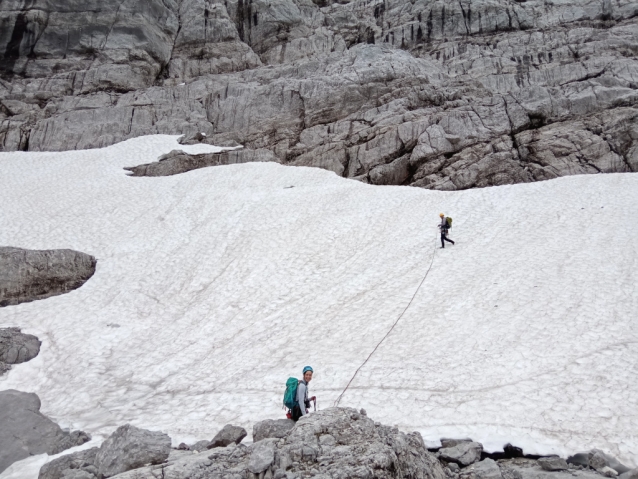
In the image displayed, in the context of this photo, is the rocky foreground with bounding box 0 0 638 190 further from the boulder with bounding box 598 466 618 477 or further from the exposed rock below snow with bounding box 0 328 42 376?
the boulder with bounding box 598 466 618 477

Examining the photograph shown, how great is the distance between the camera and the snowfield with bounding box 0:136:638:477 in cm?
1063

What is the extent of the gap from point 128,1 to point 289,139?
29.2 metres

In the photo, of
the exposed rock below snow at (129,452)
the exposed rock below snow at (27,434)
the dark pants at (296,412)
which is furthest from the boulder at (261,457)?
the exposed rock below snow at (27,434)

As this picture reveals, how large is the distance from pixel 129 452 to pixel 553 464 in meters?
7.32

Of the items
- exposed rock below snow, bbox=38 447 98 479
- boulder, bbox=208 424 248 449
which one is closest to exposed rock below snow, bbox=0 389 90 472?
exposed rock below snow, bbox=38 447 98 479

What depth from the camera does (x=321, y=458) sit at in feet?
19.9

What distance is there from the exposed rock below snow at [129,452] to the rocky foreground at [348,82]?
2427 centimetres

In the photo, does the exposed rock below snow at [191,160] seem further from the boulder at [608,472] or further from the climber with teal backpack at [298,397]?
the boulder at [608,472]

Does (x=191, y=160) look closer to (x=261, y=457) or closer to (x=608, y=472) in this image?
(x=261, y=457)

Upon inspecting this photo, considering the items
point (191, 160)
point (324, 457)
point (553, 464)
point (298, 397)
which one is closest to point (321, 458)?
point (324, 457)

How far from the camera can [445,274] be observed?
17922mm

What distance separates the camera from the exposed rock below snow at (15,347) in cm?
1427

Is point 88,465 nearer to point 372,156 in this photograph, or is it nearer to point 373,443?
point 373,443

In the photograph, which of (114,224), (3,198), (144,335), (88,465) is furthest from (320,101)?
(88,465)
